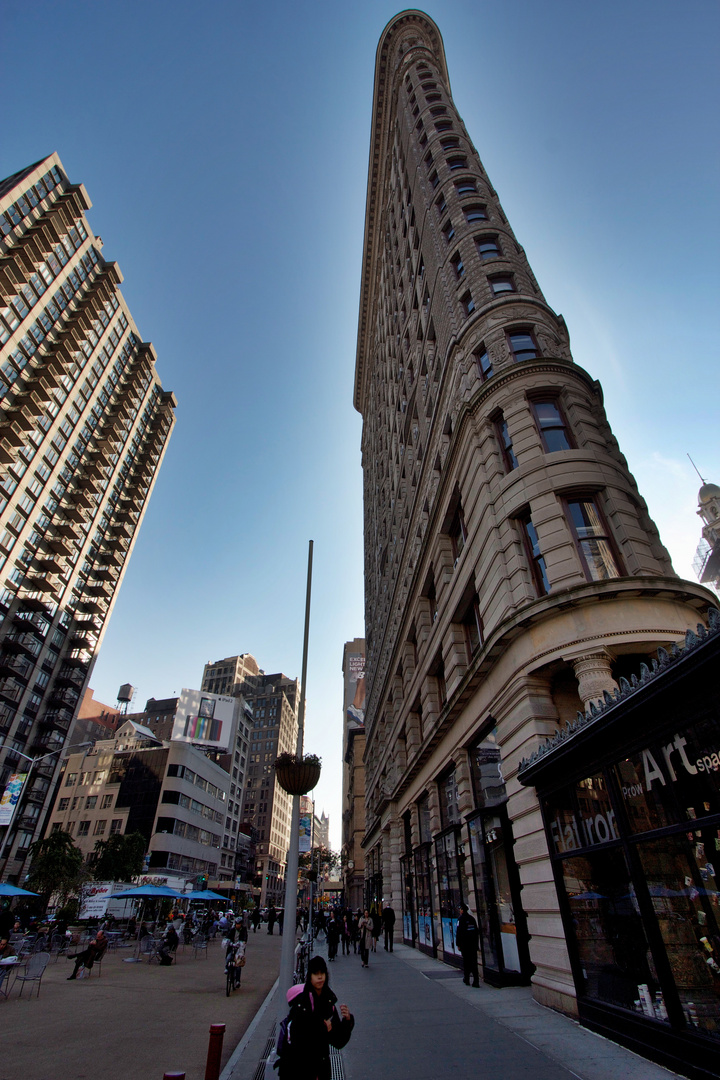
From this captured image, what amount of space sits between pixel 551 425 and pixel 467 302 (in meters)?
10.1

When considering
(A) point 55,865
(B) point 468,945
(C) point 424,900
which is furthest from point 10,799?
(B) point 468,945

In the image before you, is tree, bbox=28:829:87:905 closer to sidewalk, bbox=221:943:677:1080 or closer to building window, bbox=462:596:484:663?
sidewalk, bbox=221:943:677:1080

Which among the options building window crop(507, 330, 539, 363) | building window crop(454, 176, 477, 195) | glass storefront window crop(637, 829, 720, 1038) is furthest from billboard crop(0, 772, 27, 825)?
building window crop(454, 176, 477, 195)

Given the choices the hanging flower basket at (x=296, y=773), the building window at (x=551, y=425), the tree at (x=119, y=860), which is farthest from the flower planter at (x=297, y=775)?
the tree at (x=119, y=860)

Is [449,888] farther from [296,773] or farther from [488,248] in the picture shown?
[488,248]

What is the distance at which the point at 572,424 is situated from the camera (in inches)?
630

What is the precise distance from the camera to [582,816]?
912cm

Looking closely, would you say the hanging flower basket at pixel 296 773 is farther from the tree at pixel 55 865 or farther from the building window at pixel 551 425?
the tree at pixel 55 865

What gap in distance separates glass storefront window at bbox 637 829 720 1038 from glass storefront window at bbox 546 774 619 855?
1090 millimetres

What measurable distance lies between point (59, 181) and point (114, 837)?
89622 mm

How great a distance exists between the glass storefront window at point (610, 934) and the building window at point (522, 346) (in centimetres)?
1529

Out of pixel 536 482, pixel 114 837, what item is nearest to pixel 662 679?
pixel 536 482

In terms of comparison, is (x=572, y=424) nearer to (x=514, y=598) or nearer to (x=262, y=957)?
(x=514, y=598)

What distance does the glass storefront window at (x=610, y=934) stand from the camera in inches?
289
